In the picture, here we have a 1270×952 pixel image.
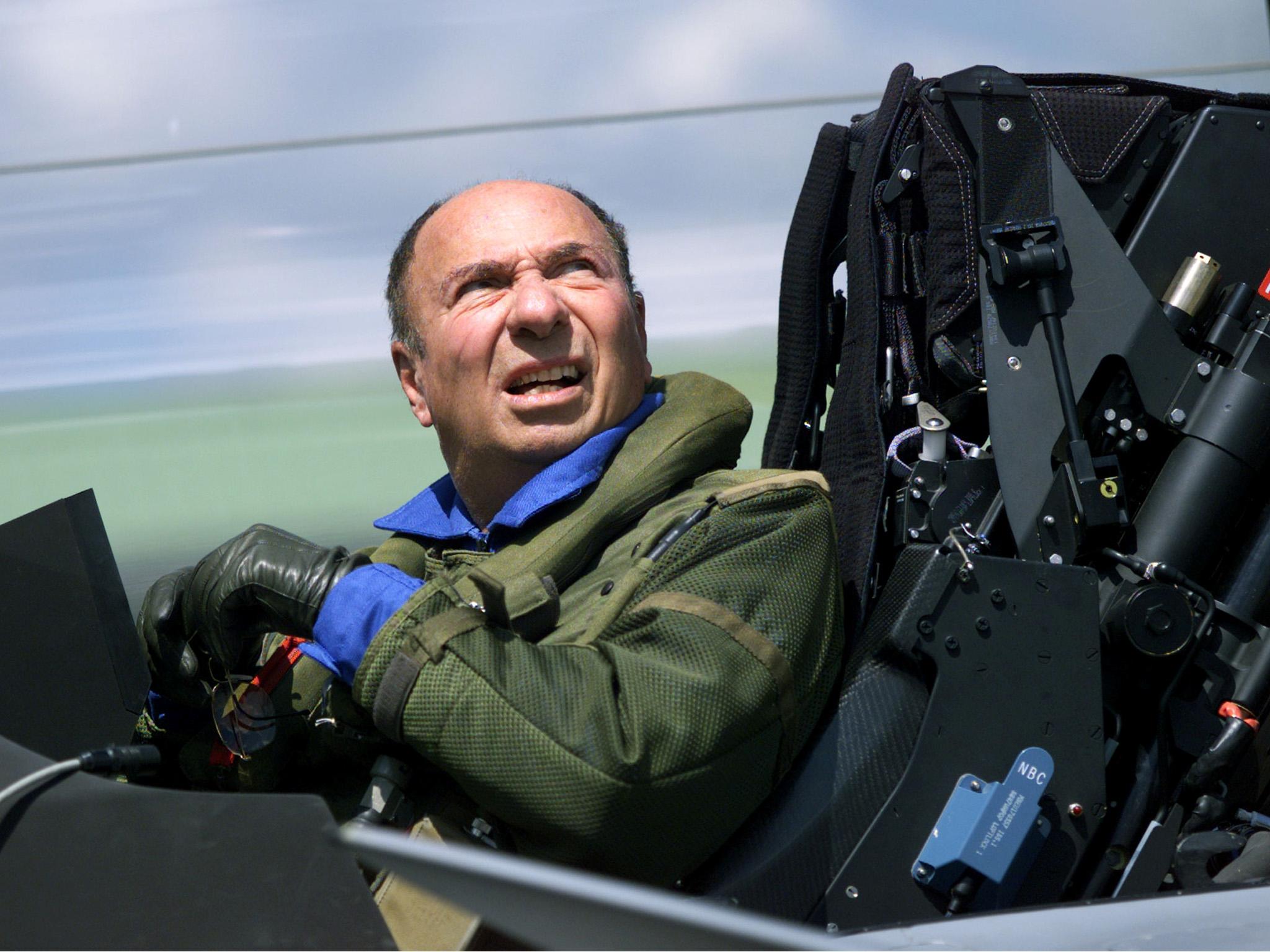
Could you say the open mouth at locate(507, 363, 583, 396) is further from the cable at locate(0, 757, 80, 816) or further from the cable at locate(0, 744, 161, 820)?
the cable at locate(0, 757, 80, 816)

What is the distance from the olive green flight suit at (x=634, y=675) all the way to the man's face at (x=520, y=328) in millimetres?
240

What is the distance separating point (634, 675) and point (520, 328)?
622 millimetres

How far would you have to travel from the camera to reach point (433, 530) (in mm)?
1860

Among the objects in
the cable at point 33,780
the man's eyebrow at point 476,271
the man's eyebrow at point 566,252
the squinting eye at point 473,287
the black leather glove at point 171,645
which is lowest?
the black leather glove at point 171,645

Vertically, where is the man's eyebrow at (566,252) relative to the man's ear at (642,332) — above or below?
above

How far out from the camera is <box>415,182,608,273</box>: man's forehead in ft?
5.85

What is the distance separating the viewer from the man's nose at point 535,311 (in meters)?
1.69

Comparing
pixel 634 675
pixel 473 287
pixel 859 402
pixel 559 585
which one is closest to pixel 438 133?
pixel 473 287

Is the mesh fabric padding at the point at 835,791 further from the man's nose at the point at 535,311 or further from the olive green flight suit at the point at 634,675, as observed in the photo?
the man's nose at the point at 535,311

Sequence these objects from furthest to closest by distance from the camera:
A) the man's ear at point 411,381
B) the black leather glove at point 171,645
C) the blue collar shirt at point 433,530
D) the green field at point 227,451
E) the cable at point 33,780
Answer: the green field at point 227,451
the man's ear at point 411,381
the black leather glove at point 171,645
the blue collar shirt at point 433,530
the cable at point 33,780

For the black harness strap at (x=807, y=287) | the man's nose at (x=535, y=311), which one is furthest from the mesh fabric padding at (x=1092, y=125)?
the man's nose at (x=535, y=311)

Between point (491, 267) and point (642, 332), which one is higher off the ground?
point (491, 267)

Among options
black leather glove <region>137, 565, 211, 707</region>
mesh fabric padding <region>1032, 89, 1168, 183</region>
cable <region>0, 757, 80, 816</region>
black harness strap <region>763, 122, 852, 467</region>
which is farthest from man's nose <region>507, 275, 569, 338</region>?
cable <region>0, 757, 80, 816</region>

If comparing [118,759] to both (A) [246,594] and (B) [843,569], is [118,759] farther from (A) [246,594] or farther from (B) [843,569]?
(B) [843,569]
